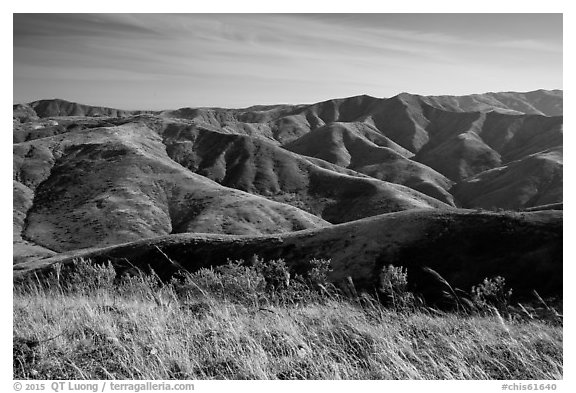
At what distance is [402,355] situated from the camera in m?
5.54

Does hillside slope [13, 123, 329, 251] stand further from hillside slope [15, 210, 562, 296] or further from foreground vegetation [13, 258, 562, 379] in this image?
foreground vegetation [13, 258, 562, 379]

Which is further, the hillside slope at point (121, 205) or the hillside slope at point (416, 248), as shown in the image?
the hillside slope at point (121, 205)

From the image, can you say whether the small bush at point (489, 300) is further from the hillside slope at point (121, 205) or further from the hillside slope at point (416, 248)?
the hillside slope at point (121, 205)

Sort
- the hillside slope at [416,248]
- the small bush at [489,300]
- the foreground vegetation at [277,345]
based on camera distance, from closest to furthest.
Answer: the foreground vegetation at [277,345]
the small bush at [489,300]
the hillside slope at [416,248]

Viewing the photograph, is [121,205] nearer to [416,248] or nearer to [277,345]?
[416,248]

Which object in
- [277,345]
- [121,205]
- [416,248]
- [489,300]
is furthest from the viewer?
[121,205]

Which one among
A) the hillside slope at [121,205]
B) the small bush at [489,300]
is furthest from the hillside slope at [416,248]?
the hillside slope at [121,205]

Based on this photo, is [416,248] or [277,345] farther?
[416,248]

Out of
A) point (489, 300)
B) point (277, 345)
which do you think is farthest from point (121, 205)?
point (277, 345)

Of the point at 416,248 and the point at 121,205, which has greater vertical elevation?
the point at 416,248

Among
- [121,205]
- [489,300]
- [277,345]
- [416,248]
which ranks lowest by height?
[121,205]

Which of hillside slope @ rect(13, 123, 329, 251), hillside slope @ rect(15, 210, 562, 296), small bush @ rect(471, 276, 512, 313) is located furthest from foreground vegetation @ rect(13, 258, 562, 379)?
hillside slope @ rect(13, 123, 329, 251)
